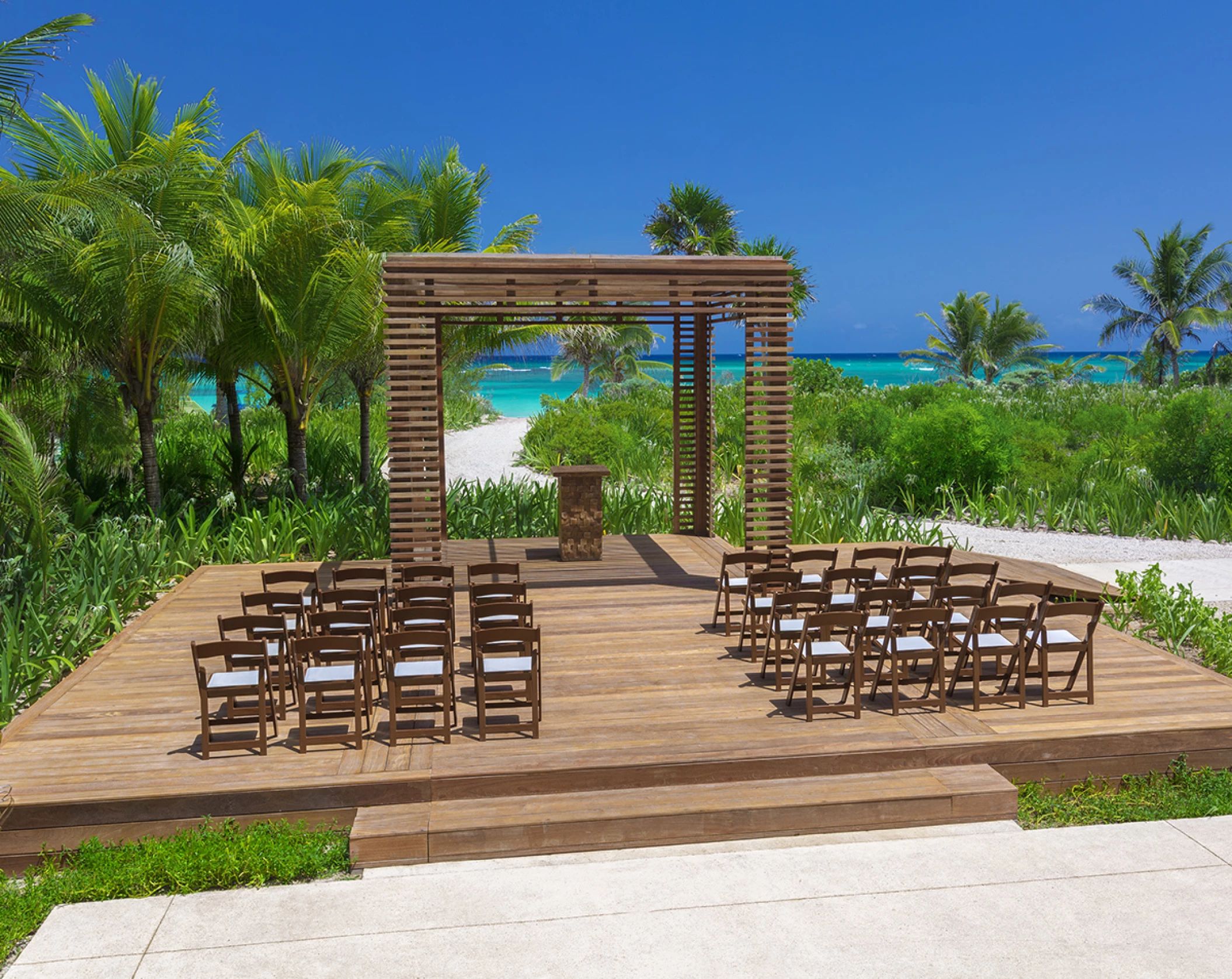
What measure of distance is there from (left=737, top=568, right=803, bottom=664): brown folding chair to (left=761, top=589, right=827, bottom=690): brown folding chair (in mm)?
195

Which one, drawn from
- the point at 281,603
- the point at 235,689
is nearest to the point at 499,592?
the point at 281,603

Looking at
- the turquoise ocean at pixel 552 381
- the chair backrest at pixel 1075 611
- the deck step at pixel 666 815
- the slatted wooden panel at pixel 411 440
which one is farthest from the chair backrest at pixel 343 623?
the turquoise ocean at pixel 552 381

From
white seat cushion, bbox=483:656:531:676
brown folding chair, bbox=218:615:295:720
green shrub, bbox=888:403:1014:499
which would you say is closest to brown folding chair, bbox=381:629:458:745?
white seat cushion, bbox=483:656:531:676

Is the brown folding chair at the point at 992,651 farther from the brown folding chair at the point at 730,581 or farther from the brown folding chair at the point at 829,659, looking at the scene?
the brown folding chair at the point at 730,581

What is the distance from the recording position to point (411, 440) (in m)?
10.3

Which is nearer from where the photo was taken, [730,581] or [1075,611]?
[1075,611]

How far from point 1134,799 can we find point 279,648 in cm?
594

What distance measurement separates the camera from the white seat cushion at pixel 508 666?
661 cm

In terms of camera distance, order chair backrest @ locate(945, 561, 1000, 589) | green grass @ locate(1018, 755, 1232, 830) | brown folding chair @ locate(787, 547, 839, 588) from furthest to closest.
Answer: brown folding chair @ locate(787, 547, 839, 588)
chair backrest @ locate(945, 561, 1000, 589)
green grass @ locate(1018, 755, 1232, 830)

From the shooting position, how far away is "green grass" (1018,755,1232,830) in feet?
20.0

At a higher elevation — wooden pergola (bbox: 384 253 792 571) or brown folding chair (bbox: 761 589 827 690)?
wooden pergola (bbox: 384 253 792 571)

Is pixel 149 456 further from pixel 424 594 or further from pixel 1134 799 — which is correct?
pixel 1134 799

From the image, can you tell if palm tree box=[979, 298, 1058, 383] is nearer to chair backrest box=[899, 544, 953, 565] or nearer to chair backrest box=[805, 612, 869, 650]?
chair backrest box=[899, 544, 953, 565]

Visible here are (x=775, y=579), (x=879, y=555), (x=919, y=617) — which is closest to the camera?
(x=919, y=617)
